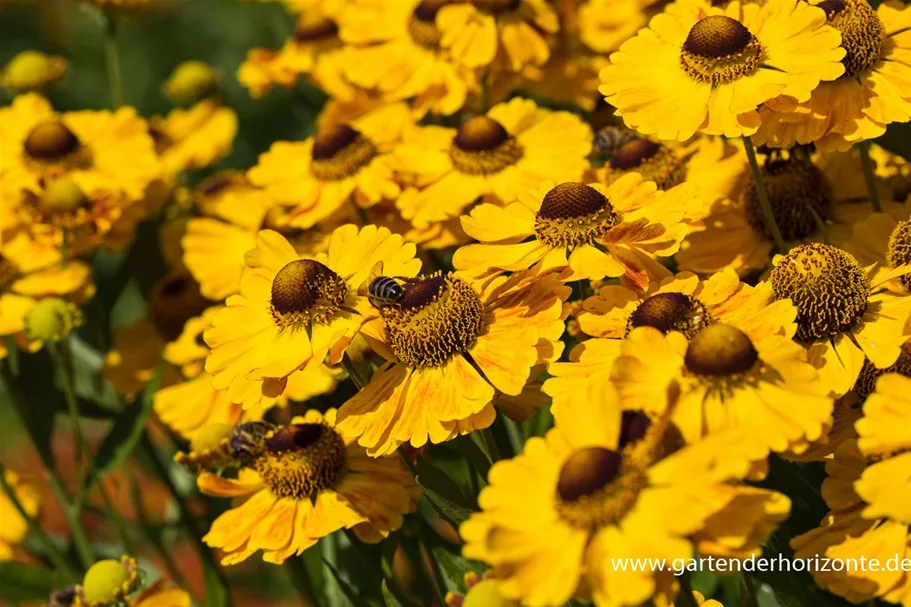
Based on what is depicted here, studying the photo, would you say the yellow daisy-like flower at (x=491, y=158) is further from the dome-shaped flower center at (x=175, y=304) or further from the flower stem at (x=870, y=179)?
the dome-shaped flower center at (x=175, y=304)

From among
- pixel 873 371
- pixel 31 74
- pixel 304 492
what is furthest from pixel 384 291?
pixel 31 74

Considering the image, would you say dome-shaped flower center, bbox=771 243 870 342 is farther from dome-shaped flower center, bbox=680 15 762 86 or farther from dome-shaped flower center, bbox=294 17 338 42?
dome-shaped flower center, bbox=294 17 338 42

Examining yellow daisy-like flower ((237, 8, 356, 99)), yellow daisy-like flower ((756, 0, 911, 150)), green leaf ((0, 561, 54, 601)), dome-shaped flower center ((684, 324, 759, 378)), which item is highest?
yellow daisy-like flower ((756, 0, 911, 150))

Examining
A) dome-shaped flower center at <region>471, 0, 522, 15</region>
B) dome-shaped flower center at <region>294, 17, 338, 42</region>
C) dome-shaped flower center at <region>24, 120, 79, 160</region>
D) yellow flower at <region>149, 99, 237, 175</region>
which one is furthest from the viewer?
yellow flower at <region>149, 99, 237, 175</region>

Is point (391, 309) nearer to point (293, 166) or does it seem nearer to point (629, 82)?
point (629, 82)

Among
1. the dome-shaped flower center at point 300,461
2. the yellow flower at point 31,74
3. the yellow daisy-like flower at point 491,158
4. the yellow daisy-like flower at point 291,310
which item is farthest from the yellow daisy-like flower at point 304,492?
the yellow flower at point 31,74

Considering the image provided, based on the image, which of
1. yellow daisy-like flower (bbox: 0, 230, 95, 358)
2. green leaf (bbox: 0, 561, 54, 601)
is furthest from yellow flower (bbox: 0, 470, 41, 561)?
yellow daisy-like flower (bbox: 0, 230, 95, 358)

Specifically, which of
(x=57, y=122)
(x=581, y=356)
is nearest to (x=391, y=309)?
(x=581, y=356)
